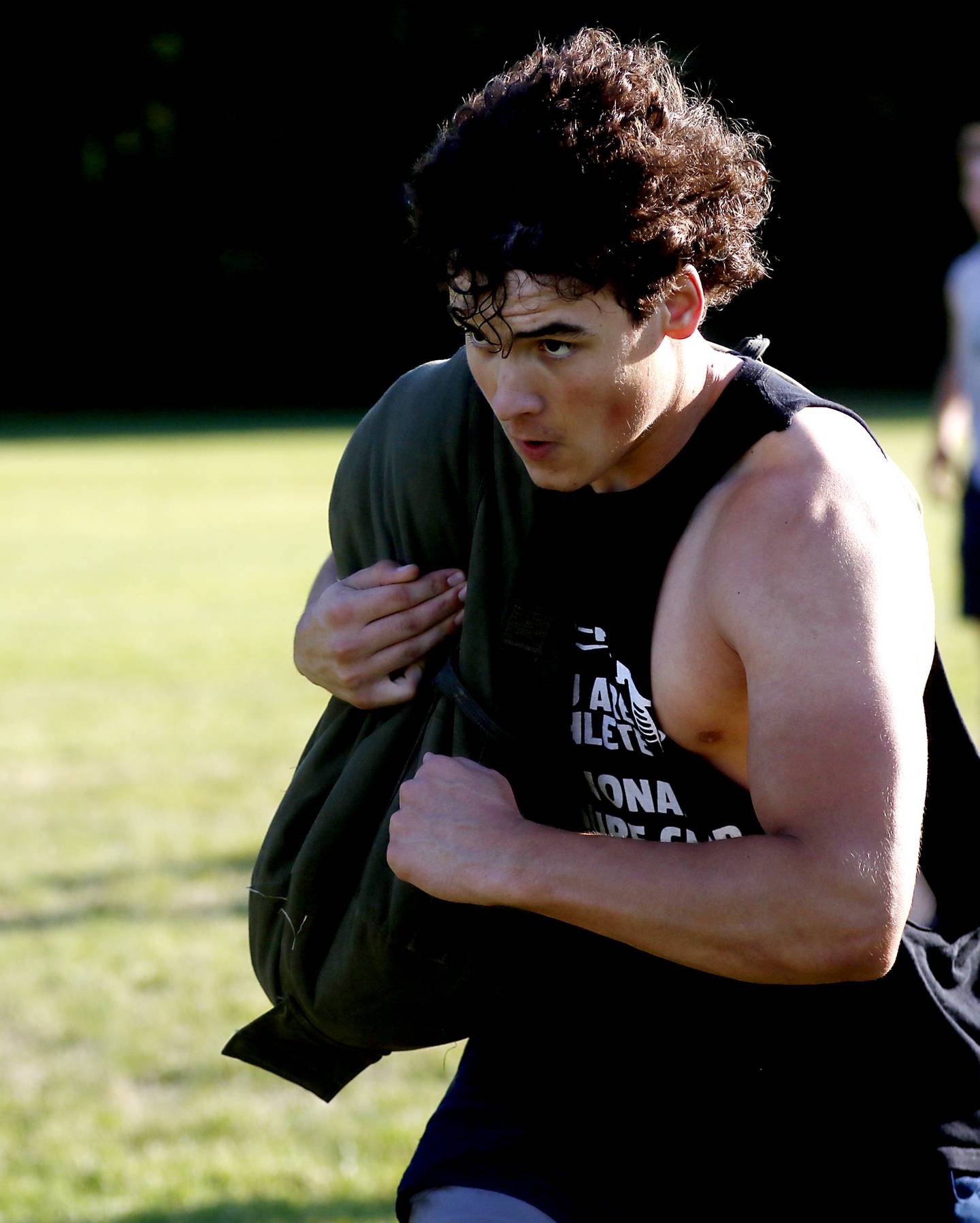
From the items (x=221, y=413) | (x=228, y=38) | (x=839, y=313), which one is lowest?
(x=221, y=413)

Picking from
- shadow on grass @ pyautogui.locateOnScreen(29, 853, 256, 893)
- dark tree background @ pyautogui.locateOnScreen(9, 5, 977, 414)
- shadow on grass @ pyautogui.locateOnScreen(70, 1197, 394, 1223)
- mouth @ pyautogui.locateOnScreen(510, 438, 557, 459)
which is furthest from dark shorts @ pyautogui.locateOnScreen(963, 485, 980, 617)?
dark tree background @ pyautogui.locateOnScreen(9, 5, 977, 414)

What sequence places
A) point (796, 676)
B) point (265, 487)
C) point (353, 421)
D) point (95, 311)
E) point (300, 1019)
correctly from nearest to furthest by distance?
point (796, 676) < point (300, 1019) < point (265, 487) < point (353, 421) < point (95, 311)

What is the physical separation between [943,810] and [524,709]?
0.61 m

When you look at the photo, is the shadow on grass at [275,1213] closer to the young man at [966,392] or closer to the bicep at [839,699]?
the bicep at [839,699]

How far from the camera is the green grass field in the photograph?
387 cm

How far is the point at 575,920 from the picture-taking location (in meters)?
2.01

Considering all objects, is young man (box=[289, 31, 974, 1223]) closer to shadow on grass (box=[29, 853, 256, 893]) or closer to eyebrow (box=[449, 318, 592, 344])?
eyebrow (box=[449, 318, 592, 344])

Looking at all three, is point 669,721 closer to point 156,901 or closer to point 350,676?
point 350,676

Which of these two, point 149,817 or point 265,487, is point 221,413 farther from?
point 149,817

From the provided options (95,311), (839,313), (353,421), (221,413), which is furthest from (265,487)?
(839,313)

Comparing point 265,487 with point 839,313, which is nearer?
point 265,487

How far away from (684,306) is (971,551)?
5.37 m

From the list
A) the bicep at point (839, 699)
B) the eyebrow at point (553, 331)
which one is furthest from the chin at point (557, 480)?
the bicep at point (839, 699)

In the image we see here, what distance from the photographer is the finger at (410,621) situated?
2496 millimetres
